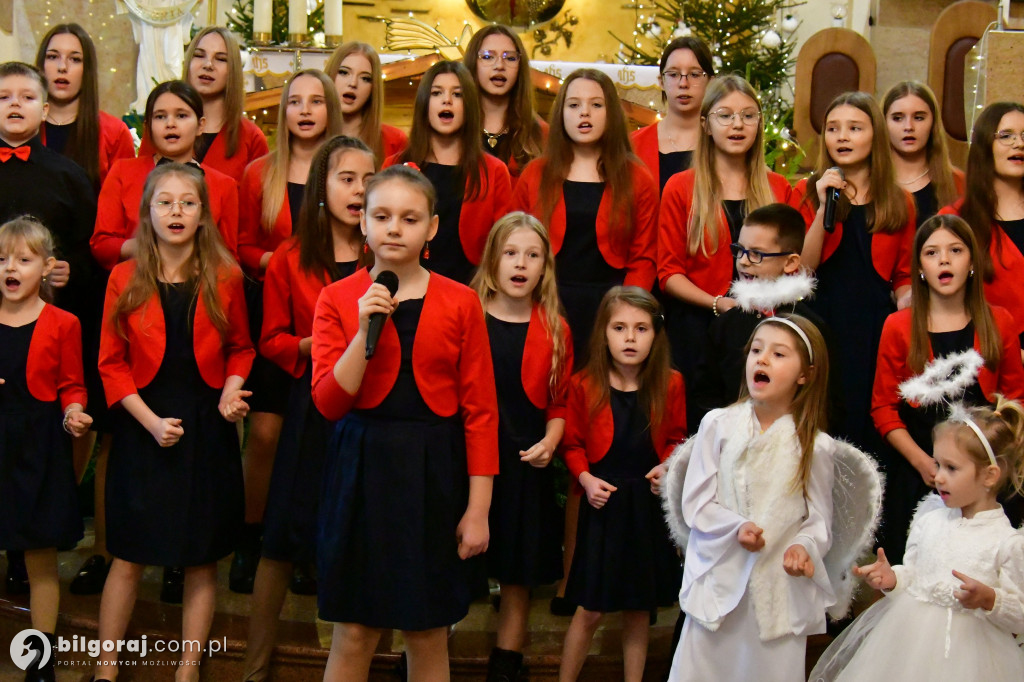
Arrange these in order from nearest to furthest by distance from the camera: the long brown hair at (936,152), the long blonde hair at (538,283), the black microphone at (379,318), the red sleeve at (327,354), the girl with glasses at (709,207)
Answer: the black microphone at (379,318)
the red sleeve at (327,354)
the long blonde hair at (538,283)
the girl with glasses at (709,207)
the long brown hair at (936,152)

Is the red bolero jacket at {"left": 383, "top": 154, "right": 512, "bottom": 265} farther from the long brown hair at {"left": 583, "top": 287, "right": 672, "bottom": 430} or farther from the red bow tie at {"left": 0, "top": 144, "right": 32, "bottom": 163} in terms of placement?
the red bow tie at {"left": 0, "top": 144, "right": 32, "bottom": 163}

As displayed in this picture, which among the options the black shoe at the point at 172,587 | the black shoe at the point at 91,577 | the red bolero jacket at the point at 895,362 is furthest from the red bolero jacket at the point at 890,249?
the black shoe at the point at 91,577

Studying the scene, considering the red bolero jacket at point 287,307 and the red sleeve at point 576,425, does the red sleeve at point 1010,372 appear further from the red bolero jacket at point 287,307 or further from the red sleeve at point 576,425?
the red bolero jacket at point 287,307

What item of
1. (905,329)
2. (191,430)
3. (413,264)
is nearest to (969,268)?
(905,329)

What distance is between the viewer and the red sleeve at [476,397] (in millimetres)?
2861

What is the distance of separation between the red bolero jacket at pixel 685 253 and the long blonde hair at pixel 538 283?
0.45 m

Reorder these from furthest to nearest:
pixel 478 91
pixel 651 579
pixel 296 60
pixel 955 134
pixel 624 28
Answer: pixel 624 28 < pixel 955 134 < pixel 296 60 < pixel 478 91 < pixel 651 579

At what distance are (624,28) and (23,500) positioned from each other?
677cm

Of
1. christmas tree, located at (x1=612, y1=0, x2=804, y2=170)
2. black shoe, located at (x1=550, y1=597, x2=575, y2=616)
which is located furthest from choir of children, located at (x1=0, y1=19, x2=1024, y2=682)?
christmas tree, located at (x1=612, y1=0, x2=804, y2=170)

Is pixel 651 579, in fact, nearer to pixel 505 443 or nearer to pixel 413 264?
pixel 505 443

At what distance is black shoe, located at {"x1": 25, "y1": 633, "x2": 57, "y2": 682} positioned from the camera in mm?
3424

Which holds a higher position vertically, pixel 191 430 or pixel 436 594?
pixel 191 430

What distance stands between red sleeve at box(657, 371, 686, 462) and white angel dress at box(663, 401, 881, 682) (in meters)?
0.38

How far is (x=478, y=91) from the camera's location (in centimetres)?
426
